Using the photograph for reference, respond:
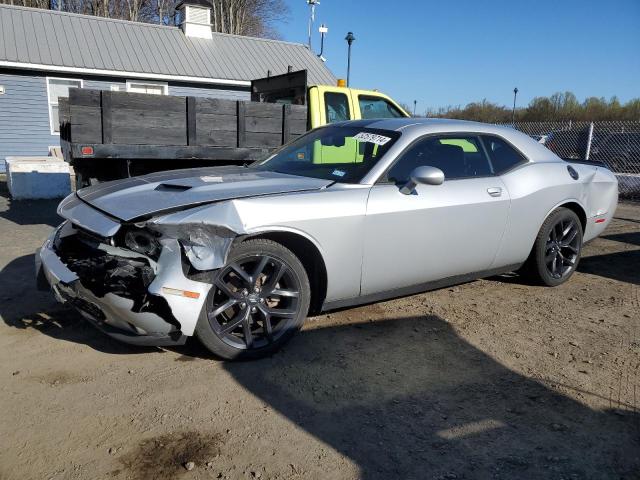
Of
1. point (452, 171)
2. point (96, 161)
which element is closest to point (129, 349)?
point (452, 171)

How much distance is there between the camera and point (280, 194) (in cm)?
338

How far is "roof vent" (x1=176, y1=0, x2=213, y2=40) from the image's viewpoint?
17688 mm

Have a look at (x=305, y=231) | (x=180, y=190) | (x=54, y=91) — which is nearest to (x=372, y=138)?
(x=305, y=231)

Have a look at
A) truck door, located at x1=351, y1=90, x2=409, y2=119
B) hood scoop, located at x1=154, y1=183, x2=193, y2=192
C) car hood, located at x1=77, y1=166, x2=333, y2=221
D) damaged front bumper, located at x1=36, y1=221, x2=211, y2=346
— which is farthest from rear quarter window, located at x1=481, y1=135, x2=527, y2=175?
truck door, located at x1=351, y1=90, x2=409, y2=119

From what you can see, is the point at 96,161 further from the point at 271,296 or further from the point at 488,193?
the point at 488,193

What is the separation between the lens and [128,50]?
15.8 metres

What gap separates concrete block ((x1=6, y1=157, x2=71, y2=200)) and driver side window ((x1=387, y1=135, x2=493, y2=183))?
28.3ft

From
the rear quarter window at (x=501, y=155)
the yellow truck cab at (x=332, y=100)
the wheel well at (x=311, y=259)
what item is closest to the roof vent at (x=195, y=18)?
the yellow truck cab at (x=332, y=100)

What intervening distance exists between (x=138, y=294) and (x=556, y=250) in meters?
3.87

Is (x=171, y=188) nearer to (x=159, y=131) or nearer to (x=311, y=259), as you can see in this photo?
(x=311, y=259)

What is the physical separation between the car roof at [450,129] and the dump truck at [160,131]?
2.18 m

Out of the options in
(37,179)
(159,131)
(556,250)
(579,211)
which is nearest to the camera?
(556,250)

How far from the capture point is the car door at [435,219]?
3694 millimetres

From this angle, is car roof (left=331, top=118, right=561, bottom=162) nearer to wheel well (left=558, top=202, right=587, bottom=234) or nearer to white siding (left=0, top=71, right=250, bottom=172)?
wheel well (left=558, top=202, right=587, bottom=234)
